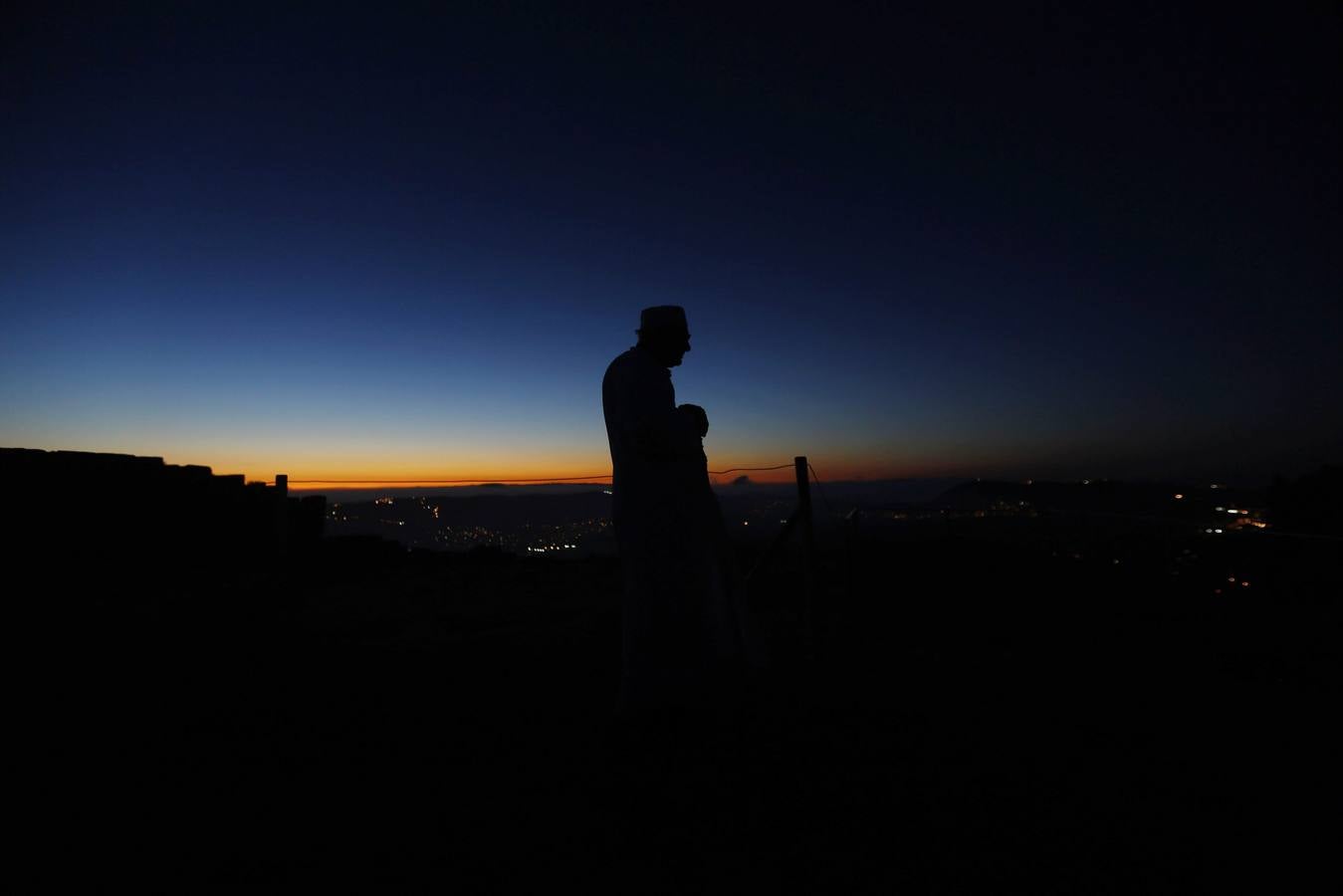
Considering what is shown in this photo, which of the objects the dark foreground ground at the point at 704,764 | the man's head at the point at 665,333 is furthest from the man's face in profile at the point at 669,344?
the dark foreground ground at the point at 704,764

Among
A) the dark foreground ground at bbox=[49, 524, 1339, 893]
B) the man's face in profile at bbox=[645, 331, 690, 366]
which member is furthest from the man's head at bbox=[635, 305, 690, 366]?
the dark foreground ground at bbox=[49, 524, 1339, 893]

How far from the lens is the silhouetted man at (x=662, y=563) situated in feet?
8.80

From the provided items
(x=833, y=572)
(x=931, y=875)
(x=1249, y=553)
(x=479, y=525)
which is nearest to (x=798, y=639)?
(x=931, y=875)

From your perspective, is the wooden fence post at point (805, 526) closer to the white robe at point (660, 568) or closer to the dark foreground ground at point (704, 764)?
the dark foreground ground at point (704, 764)

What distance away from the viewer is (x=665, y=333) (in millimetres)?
2855

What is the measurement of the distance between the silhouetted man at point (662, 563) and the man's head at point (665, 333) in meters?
0.11

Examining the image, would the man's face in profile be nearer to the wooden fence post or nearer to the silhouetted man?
the silhouetted man

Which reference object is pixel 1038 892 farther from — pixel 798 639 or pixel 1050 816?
pixel 798 639

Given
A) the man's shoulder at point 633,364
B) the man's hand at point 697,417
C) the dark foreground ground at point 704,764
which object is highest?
the man's shoulder at point 633,364

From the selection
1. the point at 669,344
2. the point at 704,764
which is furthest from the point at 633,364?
the point at 704,764

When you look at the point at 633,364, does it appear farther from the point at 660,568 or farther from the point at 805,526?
the point at 805,526

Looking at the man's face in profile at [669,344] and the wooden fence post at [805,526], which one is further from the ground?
the man's face in profile at [669,344]

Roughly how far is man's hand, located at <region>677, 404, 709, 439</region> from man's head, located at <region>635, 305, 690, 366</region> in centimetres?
26

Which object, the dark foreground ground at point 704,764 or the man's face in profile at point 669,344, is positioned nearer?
the dark foreground ground at point 704,764
